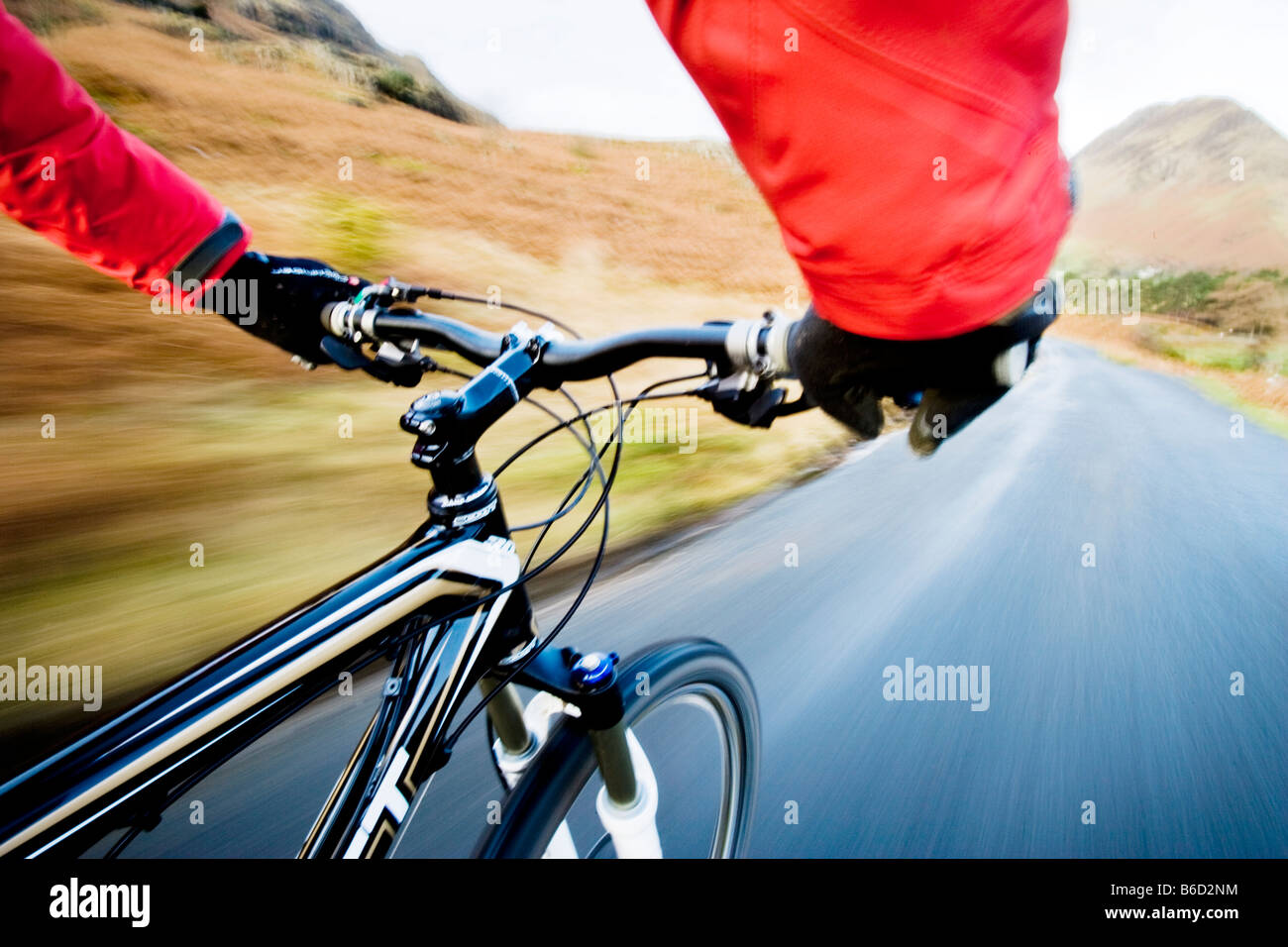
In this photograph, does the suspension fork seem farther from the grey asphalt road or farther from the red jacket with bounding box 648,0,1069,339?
the red jacket with bounding box 648,0,1069,339

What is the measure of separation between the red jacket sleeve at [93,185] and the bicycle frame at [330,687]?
554mm

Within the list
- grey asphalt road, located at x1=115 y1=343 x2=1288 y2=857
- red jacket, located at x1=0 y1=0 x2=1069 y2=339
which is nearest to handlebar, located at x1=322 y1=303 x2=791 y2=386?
red jacket, located at x1=0 y1=0 x2=1069 y2=339

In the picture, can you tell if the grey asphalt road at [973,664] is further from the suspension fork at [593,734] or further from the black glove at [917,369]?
the black glove at [917,369]

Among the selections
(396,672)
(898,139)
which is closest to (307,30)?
(396,672)

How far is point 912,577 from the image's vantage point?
254 cm

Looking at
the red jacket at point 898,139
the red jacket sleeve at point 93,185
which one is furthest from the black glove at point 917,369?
the red jacket sleeve at point 93,185

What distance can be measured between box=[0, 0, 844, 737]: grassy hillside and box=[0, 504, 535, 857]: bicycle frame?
552 mm

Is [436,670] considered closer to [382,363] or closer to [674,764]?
[382,363]

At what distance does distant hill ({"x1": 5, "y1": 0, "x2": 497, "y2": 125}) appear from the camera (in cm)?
255

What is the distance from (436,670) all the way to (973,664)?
1.77 metres

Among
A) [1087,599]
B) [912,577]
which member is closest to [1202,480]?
[1087,599]

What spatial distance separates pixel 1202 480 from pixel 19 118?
4.44 metres

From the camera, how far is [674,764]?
1.50 meters
